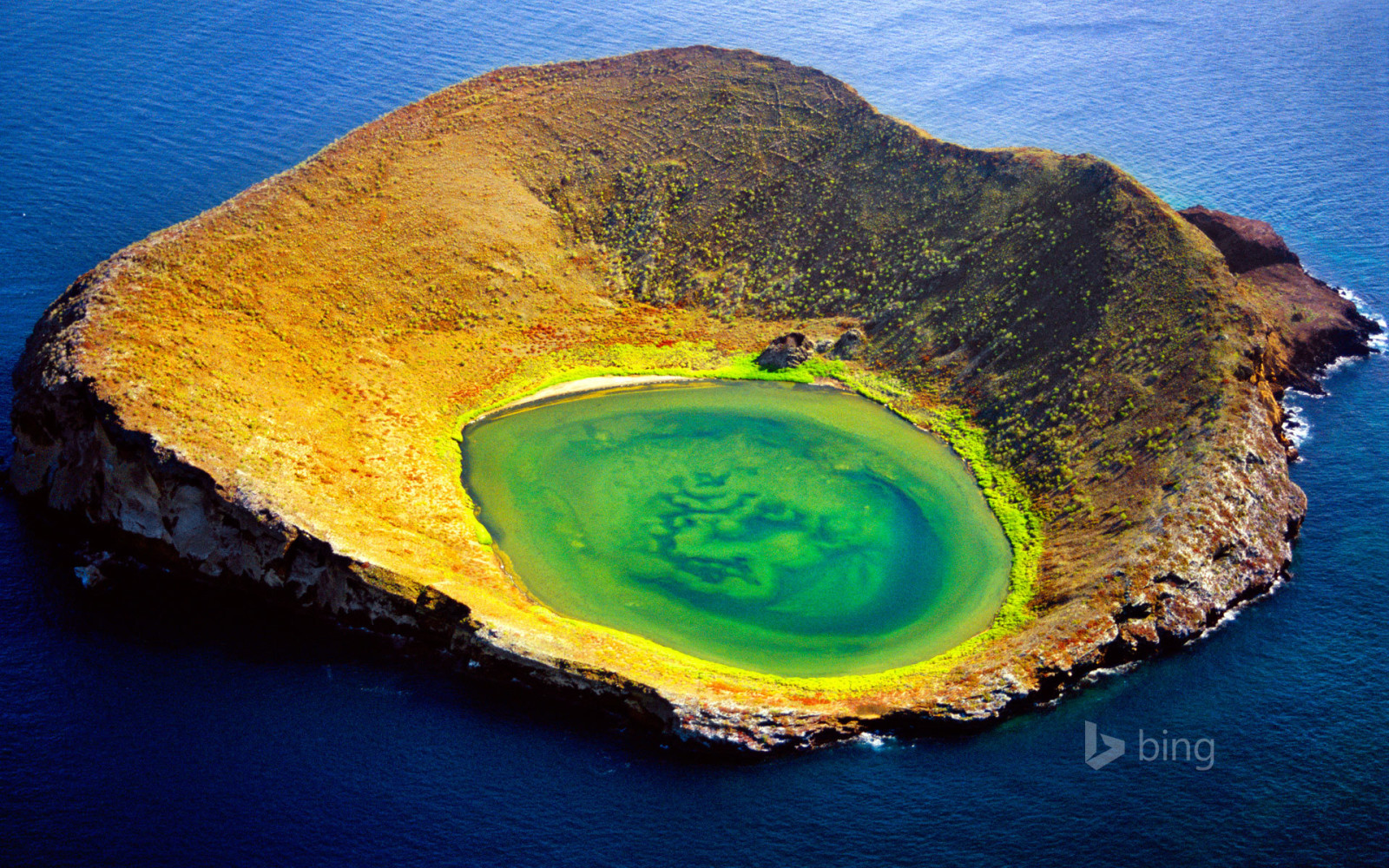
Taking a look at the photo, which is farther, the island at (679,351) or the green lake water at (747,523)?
the green lake water at (747,523)

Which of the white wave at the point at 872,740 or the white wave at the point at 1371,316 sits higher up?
the white wave at the point at 1371,316

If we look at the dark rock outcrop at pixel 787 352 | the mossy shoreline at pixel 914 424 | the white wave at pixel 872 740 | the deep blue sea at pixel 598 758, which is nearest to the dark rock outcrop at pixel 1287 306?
the deep blue sea at pixel 598 758

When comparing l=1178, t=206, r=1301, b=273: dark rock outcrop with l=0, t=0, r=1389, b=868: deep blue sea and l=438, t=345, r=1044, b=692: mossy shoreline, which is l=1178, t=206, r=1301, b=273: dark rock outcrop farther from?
l=438, t=345, r=1044, b=692: mossy shoreline

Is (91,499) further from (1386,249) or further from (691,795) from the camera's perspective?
(1386,249)

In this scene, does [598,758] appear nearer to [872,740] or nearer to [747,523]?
[872,740]

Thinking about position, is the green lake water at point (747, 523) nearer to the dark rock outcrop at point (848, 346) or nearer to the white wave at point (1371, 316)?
the dark rock outcrop at point (848, 346)

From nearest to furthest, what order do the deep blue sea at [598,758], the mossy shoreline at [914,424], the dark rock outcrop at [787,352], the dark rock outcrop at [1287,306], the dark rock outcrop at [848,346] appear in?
the deep blue sea at [598,758] → the mossy shoreline at [914,424] → the dark rock outcrop at [1287,306] → the dark rock outcrop at [787,352] → the dark rock outcrop at [848,346]

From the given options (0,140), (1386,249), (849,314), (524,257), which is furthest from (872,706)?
(0,140)
